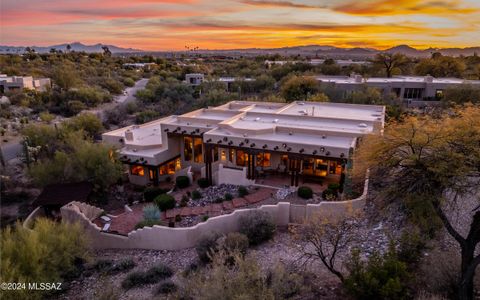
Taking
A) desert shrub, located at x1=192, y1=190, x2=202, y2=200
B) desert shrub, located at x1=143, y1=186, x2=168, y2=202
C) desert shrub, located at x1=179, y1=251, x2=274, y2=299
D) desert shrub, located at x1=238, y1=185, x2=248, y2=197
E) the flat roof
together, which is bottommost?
desert shrub, located at x1=143, y1=186, x2=168, y2=202

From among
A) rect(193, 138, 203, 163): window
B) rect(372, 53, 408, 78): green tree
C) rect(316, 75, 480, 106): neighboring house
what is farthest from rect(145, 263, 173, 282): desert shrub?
rect(372, 53, 408, 78): green tree

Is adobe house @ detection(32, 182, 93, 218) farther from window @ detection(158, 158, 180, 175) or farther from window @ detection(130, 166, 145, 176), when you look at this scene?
window @ detection(158, 158, 180, 175)

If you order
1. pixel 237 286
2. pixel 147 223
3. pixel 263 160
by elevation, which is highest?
pixel 237 286

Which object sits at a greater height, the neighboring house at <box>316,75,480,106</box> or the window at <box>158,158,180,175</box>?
the neighboring house at <box>316,75,480,106</box>

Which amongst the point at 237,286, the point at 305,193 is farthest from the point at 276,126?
the point at 237,286

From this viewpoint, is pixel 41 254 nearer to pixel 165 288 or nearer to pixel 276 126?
pixel 165 288
